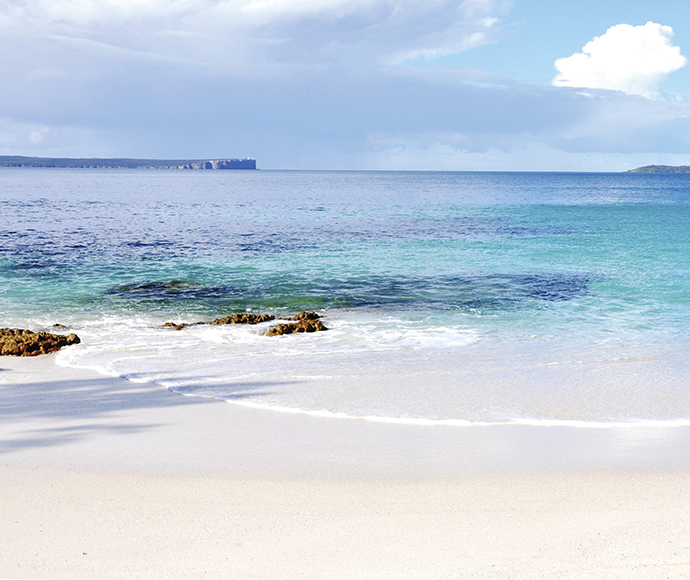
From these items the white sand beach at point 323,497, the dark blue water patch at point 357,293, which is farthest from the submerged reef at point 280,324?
the white sand beach at point 323,497

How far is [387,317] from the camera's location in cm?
1320

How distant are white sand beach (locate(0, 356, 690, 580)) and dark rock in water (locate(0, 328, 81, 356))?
2.58 metres

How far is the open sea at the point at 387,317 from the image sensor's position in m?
8.01

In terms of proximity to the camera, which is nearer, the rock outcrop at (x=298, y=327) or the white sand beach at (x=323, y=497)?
the white sand beach at (x=323, y=497)

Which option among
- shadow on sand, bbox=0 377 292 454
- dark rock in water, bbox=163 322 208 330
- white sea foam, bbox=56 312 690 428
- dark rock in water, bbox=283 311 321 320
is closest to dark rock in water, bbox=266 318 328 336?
white sea foam, bbox=56 312 690 428

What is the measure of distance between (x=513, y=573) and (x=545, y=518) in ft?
2.84

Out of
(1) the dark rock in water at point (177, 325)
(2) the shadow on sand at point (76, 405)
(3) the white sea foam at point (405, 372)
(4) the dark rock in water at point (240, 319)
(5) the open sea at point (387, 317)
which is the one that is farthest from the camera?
(4) the dark rock in water at point (240, 319)

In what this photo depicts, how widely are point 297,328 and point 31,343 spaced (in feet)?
14.6

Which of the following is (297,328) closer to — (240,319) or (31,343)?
(240,319)

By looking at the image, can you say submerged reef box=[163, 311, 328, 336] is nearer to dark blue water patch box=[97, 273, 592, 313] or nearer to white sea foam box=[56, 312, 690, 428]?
white sea foam box=[56, 312, 690, 428]

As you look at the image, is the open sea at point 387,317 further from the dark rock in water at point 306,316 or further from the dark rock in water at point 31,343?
the dark rock in water at point 306,316

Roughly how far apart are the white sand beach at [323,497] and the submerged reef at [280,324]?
165 inches

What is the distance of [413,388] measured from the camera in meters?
8.29

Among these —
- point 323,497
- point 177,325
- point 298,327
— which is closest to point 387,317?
point 298,327
